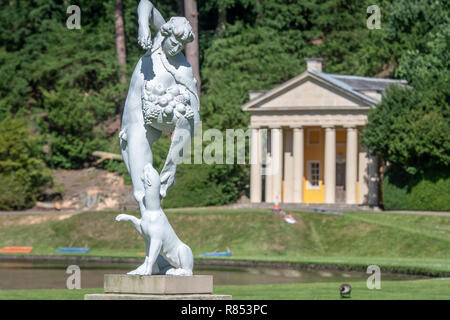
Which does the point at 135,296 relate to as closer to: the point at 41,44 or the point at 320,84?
the point at 320,84

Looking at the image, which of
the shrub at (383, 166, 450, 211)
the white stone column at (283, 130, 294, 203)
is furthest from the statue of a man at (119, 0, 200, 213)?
the white stone column at (283, 130, 294, 203)

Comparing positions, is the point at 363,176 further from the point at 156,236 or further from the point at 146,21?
the point at 146,21

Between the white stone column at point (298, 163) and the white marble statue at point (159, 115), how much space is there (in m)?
52.4

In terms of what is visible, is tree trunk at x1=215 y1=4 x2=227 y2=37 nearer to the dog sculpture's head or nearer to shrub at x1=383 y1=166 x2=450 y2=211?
shrub at x1=383 y1=166 x2=450 y2=211

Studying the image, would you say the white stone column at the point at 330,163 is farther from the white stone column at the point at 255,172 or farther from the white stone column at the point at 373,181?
the white stone column at the point at 255,172

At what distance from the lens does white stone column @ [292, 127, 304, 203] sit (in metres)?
65.8

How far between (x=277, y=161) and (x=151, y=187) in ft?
176

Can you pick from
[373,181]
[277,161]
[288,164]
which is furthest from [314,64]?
[373,181]

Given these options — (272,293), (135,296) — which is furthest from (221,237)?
(135,296)

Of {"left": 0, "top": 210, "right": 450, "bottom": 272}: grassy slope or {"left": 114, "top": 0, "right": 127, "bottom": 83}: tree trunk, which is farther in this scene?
{"left": 114, "top": 0, "right": 127, "bottom": 83}: tree trunk

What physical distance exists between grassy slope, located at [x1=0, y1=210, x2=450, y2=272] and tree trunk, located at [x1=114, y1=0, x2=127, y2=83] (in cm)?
2559

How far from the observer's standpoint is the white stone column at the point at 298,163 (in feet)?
216

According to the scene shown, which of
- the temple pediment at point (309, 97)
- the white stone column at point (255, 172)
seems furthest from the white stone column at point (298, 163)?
the white stone column at point (255, 172)

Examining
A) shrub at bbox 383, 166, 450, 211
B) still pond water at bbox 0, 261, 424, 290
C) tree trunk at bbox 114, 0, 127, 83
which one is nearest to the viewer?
still pond water at bbox 0, 261, 424, 290
